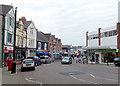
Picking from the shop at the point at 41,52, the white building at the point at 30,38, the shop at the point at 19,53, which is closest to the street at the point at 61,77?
the shop at the point at 19,53

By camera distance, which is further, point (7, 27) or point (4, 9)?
point (4, 9)

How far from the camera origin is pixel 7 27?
31.8m

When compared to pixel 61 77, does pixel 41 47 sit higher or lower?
higher

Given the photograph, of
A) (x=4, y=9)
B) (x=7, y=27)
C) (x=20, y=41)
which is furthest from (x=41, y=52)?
(x=7, y=27)

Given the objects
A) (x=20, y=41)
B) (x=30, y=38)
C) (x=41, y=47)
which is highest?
(x=30, y=38)

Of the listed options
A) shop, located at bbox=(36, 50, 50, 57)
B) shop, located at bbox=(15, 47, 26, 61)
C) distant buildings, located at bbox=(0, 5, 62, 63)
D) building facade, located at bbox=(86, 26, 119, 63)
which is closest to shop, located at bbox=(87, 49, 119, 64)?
building facade, located at bbox=(86, 26, 119, 63)

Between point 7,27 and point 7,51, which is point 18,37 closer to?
point 7,27

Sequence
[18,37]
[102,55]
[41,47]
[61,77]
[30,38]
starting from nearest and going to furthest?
[61,77] < [18,37] < [102,55] < [30,38] < [41,47]

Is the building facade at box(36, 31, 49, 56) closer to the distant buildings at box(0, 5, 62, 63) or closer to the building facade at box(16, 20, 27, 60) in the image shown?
the distant buildings at box(0, 5, 62, 63)

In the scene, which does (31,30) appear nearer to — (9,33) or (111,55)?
(9,33)

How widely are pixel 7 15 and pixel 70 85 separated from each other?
22.7 m

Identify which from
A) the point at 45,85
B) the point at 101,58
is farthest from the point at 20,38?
the point at 45,85

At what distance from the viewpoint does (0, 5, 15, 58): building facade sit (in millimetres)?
30269

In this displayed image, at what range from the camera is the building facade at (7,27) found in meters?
30.3
